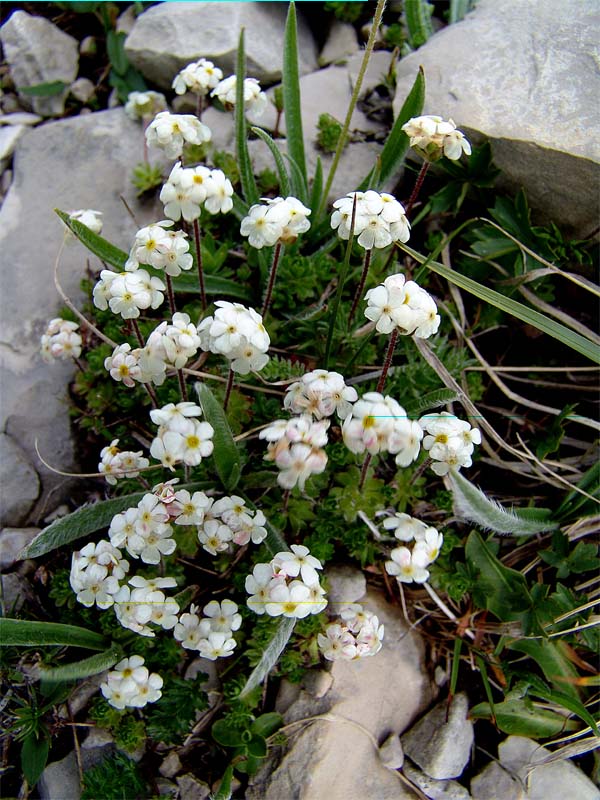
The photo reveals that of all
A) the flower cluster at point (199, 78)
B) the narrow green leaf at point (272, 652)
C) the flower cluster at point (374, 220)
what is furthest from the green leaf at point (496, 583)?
the flower cluster at point (199, 78)

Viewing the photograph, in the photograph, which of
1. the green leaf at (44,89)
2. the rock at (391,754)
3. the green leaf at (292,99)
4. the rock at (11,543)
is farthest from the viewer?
the green leaf at (44,89)

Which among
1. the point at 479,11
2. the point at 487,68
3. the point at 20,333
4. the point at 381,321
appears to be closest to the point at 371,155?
the point at 487,68

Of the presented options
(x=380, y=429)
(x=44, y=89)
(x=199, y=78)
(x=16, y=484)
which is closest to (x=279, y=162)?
(x=199, y=78)

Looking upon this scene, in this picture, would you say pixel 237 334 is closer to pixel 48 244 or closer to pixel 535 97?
pixel 48 244

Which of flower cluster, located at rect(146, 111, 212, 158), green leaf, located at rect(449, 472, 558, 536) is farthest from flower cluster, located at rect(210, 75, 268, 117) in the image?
green leaf, located at rect(449, 472, 558, 536)

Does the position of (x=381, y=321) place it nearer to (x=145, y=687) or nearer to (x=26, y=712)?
(x=145, y=687)

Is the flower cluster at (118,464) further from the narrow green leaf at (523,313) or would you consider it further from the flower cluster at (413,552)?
the narrow green leaf at (523,313)
